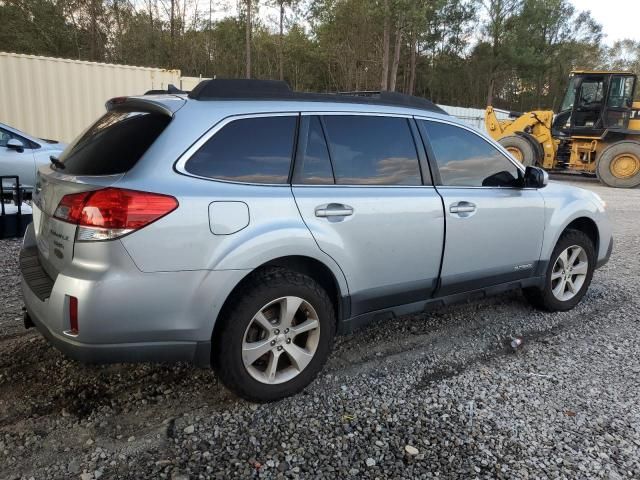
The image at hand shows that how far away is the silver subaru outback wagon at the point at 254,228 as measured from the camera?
237 centimetres

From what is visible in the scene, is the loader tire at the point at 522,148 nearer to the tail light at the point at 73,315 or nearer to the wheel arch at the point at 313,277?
the wheel arch at the point at 313,277

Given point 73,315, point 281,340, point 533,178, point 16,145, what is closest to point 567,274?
point 533,178

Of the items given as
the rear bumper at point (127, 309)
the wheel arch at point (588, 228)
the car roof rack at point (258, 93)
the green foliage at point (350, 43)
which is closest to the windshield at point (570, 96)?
the green foliage at point (350, 43)

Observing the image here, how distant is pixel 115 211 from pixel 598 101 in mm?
16650

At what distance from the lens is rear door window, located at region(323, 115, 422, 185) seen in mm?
3088

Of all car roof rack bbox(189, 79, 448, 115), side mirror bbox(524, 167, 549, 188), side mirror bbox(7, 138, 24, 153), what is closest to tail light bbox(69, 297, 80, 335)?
car roof rack bbox(189, 79, 448, 115)

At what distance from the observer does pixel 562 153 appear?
1662 centimetres

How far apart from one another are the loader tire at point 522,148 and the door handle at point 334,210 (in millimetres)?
14029

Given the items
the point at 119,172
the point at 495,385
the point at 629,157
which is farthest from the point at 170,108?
the point at 629,157

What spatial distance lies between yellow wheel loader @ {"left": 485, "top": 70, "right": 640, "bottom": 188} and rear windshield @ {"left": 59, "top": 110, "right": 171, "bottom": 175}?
48.1 feet

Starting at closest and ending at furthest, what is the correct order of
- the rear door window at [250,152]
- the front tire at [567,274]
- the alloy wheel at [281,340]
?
the rear door window at [250,152], the alloy wheel at [281,340], the front tire at [567,274]

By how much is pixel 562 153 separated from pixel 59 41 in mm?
21224

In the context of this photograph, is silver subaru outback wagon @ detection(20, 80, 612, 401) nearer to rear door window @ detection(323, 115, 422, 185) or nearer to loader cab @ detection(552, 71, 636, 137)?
rear door window @ detection(323, 115, 422, 185)

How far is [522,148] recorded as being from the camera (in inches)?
619
